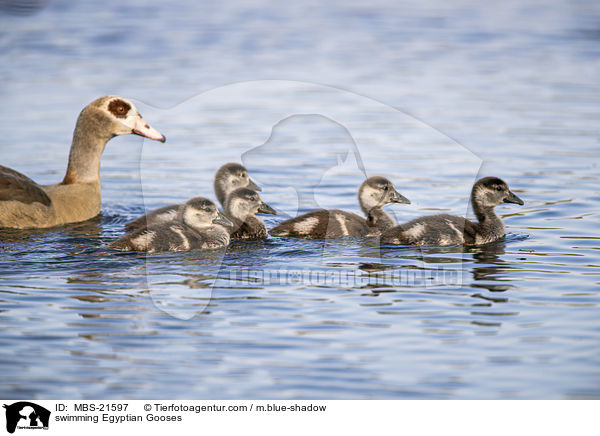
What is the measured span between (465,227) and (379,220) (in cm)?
69

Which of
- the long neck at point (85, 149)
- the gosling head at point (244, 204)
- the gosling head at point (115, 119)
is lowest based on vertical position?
the gosling head at point (244, 204)

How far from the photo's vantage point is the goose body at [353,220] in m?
7.20

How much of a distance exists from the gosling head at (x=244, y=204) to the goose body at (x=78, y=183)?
106cm

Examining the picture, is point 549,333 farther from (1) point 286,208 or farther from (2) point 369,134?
(2) point 369,134

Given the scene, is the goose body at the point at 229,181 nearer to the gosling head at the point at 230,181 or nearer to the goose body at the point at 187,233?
the gosling head at the point at 230,181

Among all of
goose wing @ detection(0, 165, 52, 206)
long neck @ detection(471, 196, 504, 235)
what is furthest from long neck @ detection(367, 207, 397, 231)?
goose wing @ detection(0, 165, 52, 206)

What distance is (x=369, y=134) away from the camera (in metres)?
11.0

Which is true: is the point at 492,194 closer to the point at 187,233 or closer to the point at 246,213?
the point at 246,213

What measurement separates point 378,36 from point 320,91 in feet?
12.9
